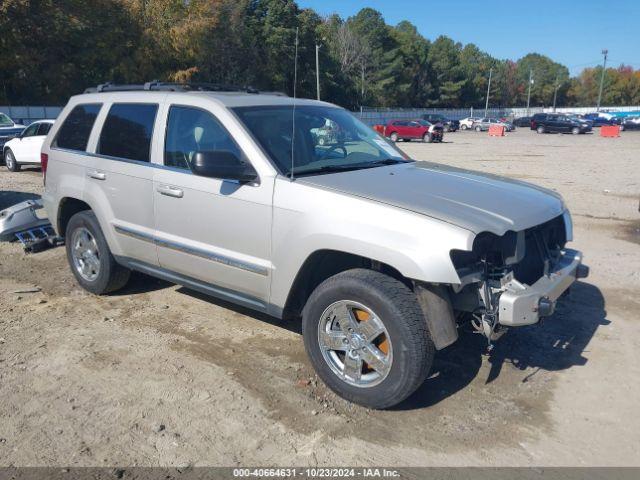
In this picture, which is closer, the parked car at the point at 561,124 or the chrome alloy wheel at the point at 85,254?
the chrome alloy wheel at the point at 85,254

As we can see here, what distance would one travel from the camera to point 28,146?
15555mm

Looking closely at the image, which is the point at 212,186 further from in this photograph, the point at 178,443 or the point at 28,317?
the point at 28,317

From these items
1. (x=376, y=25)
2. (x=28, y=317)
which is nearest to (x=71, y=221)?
(x=28, y=317)

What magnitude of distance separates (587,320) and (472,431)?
2375mm

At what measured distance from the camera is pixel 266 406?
3.77 metres

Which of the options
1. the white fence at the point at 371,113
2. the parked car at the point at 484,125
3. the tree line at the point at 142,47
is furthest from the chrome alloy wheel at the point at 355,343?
A: the parked car at the point at 484,125

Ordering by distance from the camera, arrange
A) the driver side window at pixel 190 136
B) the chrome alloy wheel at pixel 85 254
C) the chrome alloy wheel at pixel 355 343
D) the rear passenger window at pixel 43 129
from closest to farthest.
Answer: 1. the chrome alloy wheel at pixel 355 343
2. the driver side window at pixel 190 136
3. the chrome alloy wheel at pixel 85 254
4. the rear passenger window at pixel 43 129

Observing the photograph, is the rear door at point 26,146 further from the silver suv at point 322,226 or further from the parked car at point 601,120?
the parked car at point 601,120

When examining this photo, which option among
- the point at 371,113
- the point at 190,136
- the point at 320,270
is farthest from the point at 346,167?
the point at 371,113

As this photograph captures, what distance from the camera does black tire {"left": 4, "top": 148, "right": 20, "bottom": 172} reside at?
1597cm

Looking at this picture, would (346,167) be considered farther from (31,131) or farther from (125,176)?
(31,131)

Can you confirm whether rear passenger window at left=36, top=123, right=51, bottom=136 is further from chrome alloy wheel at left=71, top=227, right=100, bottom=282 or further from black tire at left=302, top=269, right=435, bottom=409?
black tire at left=302, top=269, right=435, bottom=409

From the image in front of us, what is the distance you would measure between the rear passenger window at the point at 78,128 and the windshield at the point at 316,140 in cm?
197

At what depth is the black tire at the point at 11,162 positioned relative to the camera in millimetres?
15969
